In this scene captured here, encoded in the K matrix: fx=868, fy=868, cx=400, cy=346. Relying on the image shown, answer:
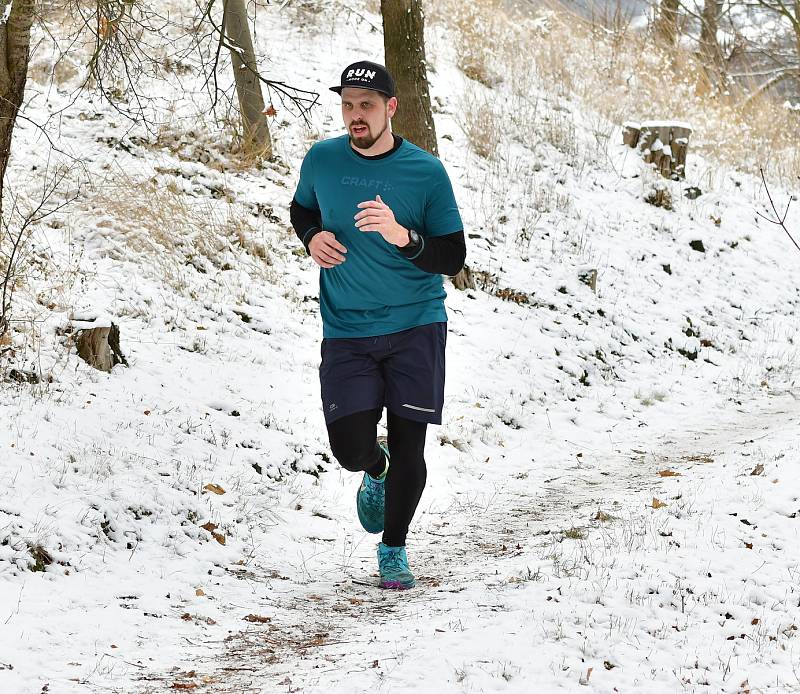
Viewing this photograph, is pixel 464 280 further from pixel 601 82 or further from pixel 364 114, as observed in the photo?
pixel 601 82

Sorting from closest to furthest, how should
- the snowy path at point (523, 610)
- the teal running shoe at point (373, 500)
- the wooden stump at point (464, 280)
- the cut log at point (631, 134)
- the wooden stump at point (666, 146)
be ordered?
1. the snowy path at point (523, 610)
2. the teal running shoe at point (373, 500)
3. the wooden stump at point (464, 280)
4. the wooden stump at point (666, 146)
5. the cut log at point (631, 134)

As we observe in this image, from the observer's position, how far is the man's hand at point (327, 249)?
12.9ft

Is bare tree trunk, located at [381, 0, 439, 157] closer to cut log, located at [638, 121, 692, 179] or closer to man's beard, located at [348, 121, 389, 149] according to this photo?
man's beard, located at [348, 121, 389, 149]

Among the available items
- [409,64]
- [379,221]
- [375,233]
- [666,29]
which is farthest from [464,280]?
A: [666,29]

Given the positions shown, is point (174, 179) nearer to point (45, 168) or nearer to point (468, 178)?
point (45, 168)

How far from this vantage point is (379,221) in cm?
363

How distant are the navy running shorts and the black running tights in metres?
→ 0.05

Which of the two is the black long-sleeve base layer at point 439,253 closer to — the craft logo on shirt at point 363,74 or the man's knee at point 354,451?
the craft logo on shirt at point 363,74

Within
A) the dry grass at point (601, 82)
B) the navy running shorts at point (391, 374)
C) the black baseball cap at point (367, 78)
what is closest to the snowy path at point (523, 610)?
the navy running shorts at point (391, 374)

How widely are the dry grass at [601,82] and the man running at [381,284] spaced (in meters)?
9.10

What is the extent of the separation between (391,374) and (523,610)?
1248 mm

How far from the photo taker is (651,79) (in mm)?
16266

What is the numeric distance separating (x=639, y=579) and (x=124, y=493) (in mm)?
2731

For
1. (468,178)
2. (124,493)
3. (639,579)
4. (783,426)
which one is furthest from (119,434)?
(468,178)
